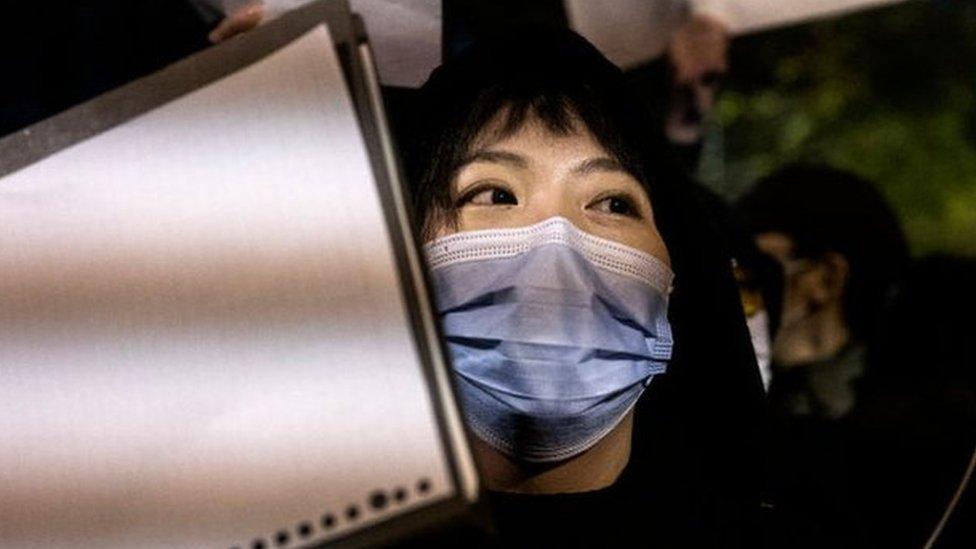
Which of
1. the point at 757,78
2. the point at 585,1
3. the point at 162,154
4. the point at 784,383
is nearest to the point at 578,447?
the point at 162,154

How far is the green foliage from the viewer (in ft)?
4.71

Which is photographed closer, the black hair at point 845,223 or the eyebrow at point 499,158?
the eyebrow at point 499,158

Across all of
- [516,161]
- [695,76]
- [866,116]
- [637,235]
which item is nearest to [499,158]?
[516,161]

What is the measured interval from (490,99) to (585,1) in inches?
14.1

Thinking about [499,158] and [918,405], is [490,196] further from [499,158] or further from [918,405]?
[918,405]

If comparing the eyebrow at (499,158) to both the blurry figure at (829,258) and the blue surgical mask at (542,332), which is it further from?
the blurry figure at (829,258)

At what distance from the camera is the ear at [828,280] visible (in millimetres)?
1431

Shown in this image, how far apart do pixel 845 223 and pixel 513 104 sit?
2.54 ft

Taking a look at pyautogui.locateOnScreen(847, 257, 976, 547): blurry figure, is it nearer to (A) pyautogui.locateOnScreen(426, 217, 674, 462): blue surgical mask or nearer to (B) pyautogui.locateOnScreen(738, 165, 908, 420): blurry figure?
(B) pyautogui.locateOnScreen(738, 165, 908, 420): blurry figure

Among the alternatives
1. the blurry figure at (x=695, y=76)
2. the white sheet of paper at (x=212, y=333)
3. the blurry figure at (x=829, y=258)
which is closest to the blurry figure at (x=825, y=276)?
the blurry figure at (x=829, y=258)

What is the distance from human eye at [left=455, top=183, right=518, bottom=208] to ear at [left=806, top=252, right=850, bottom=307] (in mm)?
742

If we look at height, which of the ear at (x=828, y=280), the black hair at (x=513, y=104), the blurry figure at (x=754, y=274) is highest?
the black hair at (x=513, y=104)

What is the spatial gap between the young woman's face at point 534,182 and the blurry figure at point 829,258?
66 cm

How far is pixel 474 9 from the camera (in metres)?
0.98
